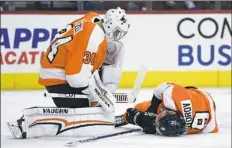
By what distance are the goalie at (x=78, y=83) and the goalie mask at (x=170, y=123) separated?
35 centimetres

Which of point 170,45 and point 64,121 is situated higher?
point 170,45

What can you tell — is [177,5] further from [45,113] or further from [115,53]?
[45,113]

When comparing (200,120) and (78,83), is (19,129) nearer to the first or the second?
(78,83)

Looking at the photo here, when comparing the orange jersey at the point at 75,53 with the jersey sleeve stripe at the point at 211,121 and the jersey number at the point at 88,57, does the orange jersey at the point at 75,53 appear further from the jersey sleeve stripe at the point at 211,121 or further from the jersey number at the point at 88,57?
the jersey sleeve stripe at the point at 211,121

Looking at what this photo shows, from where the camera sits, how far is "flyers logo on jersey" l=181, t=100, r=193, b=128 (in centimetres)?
429

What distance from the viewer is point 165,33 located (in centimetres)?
770

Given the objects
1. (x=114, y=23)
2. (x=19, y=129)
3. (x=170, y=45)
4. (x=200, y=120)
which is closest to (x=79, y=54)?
(x=114, y=23)

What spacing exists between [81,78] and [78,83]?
0.14 ft

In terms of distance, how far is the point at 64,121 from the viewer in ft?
14.3

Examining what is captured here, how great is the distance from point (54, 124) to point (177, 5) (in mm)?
3773

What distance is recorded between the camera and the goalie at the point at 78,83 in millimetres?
4262

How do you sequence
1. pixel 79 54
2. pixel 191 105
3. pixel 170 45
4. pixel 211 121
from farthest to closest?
pixel 170 45, pixel 211 121, pixel 191 105, pixel 79 54

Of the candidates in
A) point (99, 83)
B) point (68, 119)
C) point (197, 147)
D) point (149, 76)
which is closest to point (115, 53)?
point (99, 83)

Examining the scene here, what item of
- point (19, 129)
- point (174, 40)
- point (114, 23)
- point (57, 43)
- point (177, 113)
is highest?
point (114, 23)
